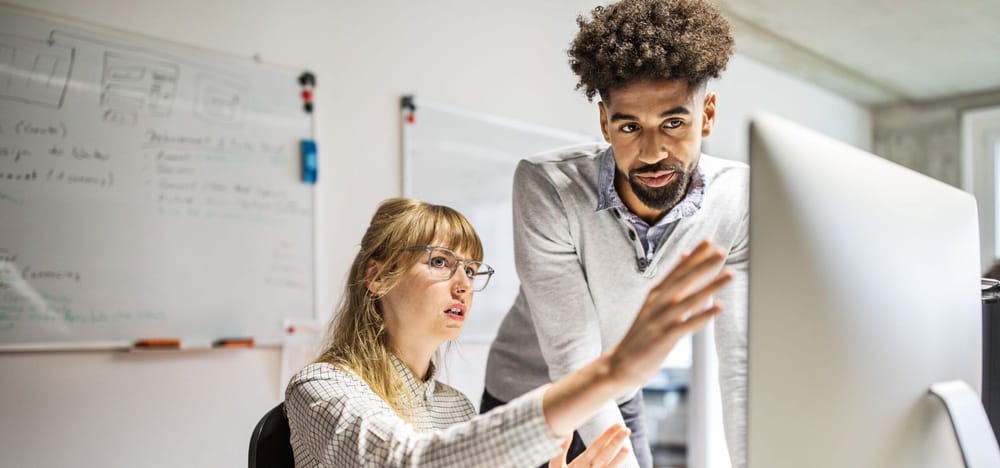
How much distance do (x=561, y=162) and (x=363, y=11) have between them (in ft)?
5.20

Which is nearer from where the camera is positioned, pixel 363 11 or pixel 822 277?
pixel 822 277

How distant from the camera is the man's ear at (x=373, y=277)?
115cm

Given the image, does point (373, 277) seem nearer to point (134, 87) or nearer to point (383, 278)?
point (383, 278)

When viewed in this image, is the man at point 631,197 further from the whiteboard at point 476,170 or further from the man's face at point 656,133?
the whiteboard at point 476,170

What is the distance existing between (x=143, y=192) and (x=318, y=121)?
1.92 feet

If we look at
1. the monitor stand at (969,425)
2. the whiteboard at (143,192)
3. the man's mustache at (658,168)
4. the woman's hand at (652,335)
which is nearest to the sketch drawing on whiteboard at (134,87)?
the whiteboard at (143,192)

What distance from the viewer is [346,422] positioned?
0.90 meters

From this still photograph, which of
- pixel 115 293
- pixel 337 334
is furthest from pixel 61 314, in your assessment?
pixel 337 334

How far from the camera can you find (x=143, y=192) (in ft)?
6.78

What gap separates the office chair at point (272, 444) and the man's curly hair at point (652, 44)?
0.64 metres

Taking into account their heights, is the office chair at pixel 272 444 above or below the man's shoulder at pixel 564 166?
below

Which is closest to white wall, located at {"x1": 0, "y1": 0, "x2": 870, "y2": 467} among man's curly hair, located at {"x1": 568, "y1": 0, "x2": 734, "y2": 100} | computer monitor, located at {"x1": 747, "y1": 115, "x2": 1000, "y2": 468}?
man's curly hair, located at {"x1": 568, "y1": 0, "x2": 734, "y2": 100}

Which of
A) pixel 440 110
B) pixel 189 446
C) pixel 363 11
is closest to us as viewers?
pixel 189 446

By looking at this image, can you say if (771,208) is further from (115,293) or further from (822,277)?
(115,293)
